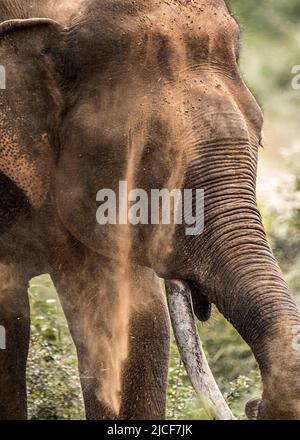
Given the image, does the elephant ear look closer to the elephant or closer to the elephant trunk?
the elephant

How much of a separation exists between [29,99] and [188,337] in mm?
1045

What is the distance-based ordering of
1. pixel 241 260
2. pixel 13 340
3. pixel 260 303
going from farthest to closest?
pixel 13 340 → pixel 241 260 → pixel 260 303

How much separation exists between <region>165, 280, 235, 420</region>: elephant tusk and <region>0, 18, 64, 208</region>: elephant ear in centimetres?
68

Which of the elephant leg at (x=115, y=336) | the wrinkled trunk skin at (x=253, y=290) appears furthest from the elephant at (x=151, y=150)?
the elephant leg at (x=115, y=336)

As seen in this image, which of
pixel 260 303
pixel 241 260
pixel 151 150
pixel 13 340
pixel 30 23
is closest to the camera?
pixel 260 303

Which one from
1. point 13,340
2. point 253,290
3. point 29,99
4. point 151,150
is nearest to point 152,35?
point 151,150

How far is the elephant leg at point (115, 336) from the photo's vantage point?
23.7 ft

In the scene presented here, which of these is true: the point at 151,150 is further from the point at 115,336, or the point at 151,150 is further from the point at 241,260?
the point at 115,336

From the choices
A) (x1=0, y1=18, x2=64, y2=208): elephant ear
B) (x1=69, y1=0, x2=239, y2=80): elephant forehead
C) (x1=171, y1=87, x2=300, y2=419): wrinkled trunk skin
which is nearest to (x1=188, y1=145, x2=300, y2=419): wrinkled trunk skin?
(x1=171, y1=87, x2=300, y2=419): wrinkled trunk skin

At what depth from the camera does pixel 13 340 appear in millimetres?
7262

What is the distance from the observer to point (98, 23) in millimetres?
6496

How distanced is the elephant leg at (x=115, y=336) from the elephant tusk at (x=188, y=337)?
→ 0.67 metres

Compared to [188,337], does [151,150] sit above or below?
above

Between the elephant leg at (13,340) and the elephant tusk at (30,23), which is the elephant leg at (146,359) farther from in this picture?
the elephant tusk at (30,23)
